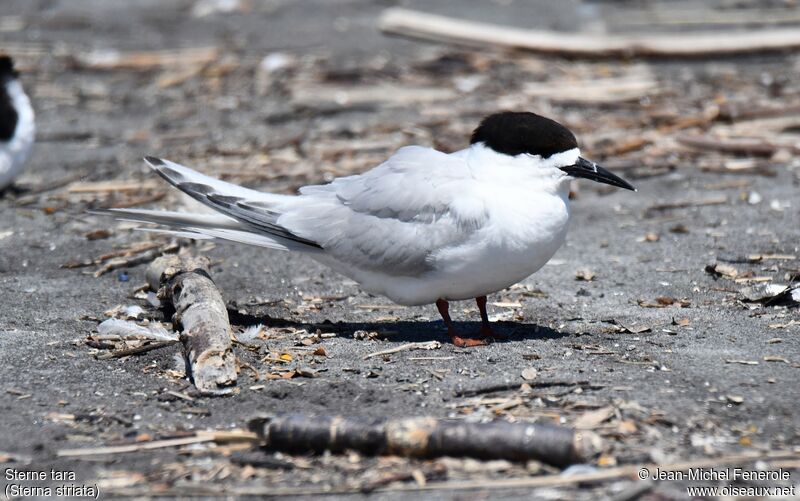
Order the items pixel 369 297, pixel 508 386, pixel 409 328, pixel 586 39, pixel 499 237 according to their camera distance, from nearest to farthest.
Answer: pixel 508 386 < pixel 499 237 < pixel 409 328 < pixel 369 297 < pixel 586 39

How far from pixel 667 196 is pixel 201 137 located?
3.59 meters

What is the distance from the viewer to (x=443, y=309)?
4445mm

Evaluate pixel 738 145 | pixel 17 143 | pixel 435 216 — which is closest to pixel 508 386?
pixel 435 216

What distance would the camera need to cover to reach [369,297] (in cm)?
514

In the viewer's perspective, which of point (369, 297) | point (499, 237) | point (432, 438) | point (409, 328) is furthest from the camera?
point (369, 297)

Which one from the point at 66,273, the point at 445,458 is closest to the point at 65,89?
the point at 66,273

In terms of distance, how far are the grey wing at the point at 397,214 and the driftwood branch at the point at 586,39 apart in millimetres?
5020

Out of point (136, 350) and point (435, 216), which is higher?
point (435, 216)

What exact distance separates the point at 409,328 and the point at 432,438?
1.47m

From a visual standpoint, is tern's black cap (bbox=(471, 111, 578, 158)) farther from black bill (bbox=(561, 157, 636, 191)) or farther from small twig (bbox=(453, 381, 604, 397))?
small twig (bbox=(453, 381, 604, 397))

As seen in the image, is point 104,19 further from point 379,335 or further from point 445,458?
point 445,458

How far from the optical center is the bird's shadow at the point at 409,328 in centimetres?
446

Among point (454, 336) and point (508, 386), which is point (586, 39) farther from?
point (508, 386)

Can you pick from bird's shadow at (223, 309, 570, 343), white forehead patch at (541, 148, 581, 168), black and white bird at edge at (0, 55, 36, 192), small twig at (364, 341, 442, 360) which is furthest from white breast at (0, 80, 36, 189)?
white forehead patch at (541, 148, 581, 168)
